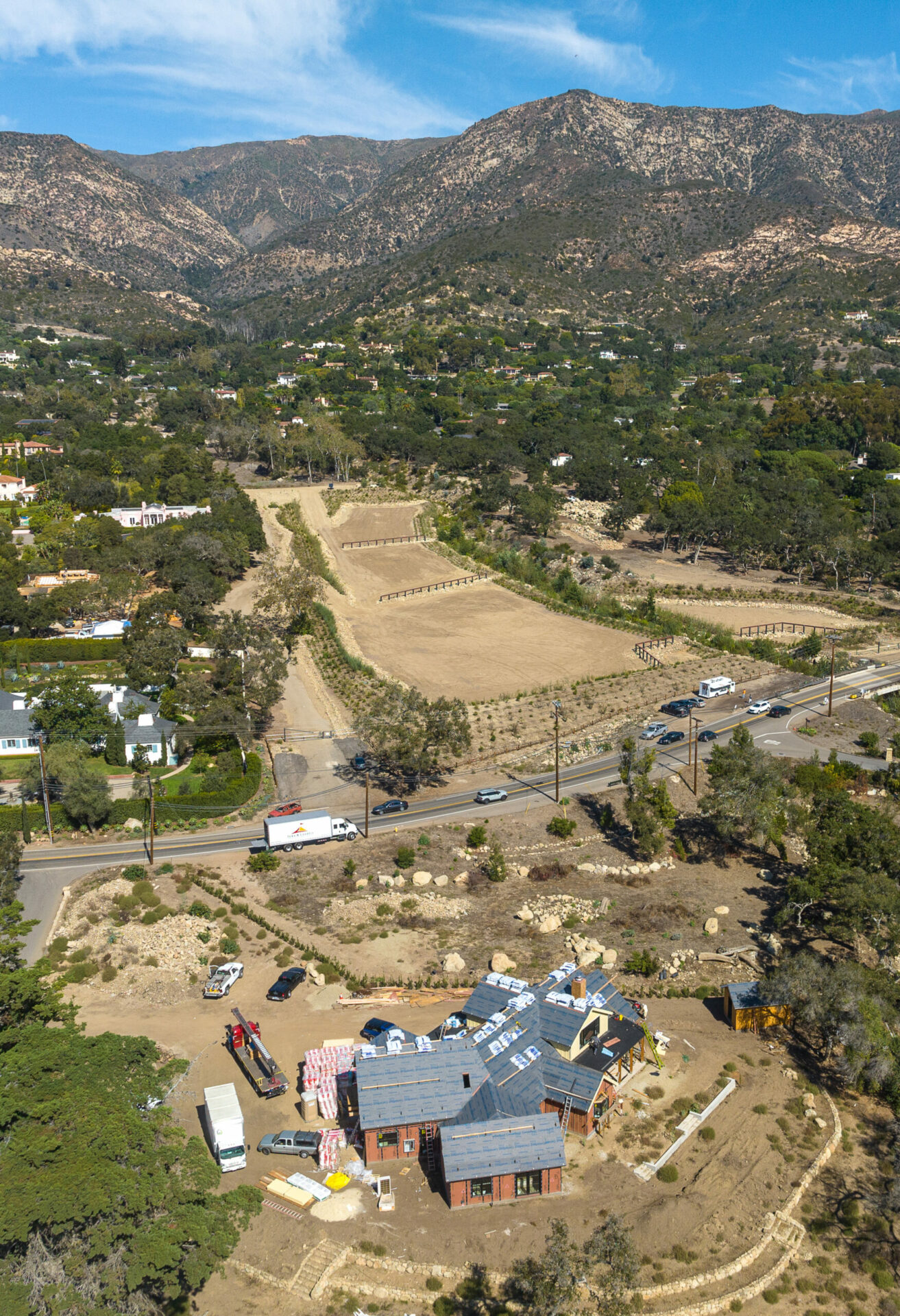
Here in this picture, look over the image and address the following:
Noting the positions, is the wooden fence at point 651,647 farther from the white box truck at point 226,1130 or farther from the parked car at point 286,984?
the white box truck at point 226,1130

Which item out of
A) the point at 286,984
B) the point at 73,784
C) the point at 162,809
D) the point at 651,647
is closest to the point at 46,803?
the point at 73,784

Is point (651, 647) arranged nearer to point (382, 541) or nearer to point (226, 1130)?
point (382, 541)

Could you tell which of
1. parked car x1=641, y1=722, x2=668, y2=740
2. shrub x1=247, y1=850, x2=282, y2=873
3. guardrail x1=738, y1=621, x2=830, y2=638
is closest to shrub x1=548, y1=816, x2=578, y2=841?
parked car x1=641, y1=722, x2=668, y2=740

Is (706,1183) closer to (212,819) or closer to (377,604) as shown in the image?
(212,819)

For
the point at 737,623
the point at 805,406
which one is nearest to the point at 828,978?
the point at 737,623

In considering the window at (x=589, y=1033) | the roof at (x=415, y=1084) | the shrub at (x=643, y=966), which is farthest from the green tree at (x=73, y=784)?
the window at (x=589, y=1033)
